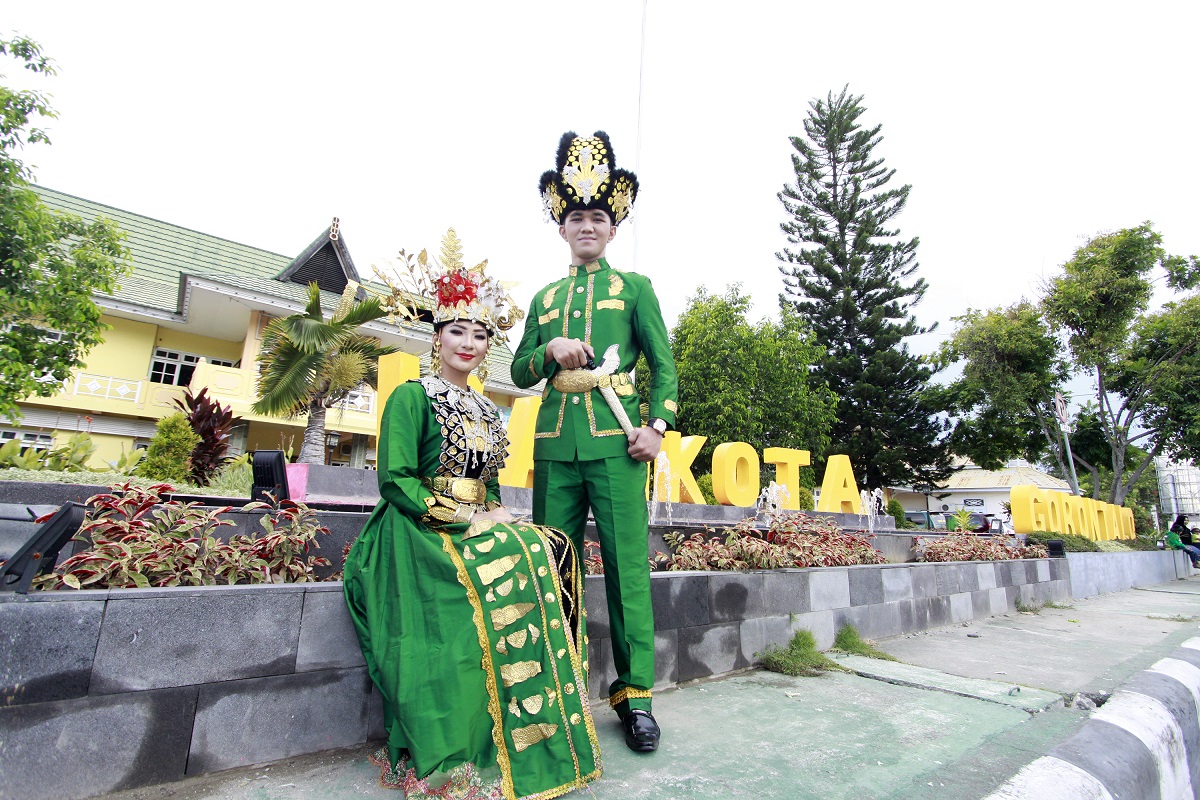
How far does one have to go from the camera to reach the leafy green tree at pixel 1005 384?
2205 centimetres

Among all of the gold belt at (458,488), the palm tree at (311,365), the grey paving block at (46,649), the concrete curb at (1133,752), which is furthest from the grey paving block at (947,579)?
the palm tree at (311,365)

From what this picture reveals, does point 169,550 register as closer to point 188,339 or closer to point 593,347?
point 593,347

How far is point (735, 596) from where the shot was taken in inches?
148

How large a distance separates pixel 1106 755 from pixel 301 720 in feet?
9.26

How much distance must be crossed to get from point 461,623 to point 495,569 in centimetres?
20

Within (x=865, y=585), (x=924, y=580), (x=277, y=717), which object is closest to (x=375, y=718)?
(x=277, y=717)

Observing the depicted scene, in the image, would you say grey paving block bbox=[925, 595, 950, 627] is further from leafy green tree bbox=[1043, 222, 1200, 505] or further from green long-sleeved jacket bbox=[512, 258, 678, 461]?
leafy green tree bbox=[1043, 222, 1200, 505]

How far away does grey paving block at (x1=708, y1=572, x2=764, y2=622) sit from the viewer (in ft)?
11.9

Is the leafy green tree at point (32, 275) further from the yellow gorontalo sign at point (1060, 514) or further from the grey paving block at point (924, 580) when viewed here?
the yellow gorontalo sign at point (1060, 514)

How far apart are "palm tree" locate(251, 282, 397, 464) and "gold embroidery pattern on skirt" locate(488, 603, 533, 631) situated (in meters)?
7.27

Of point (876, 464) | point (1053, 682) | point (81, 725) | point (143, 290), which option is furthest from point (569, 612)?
point (876, 464)

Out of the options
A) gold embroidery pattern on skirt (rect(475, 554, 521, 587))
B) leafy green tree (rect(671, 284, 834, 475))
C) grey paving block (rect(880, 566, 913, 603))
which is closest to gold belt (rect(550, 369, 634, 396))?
gold embroidery pattern on skirt (rect(475, 554, 521, 587))

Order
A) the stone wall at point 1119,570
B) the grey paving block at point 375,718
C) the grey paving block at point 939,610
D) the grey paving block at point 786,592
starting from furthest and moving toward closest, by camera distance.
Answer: the stone wall at point 1119,570
the grey paving block at point 939,610
the grey paving block at point 786,592
the grey paving block at point 375,718

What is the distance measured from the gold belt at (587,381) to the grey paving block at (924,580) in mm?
4296
